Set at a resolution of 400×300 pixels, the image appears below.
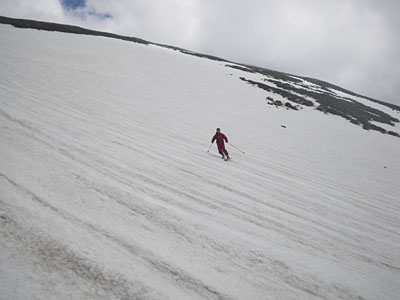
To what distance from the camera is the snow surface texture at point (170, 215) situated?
1830 millimetres

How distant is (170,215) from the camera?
277 centimetres

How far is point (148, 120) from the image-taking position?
8062 mm

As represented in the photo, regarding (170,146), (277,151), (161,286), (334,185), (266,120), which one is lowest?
(161,286)

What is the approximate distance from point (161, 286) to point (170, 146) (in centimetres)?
439

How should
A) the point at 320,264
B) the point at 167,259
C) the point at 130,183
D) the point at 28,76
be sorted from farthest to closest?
the point at 28,76, the point at 130,183, the point at 320,264, the point at 167,259

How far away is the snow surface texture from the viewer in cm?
183

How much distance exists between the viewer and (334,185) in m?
5.47

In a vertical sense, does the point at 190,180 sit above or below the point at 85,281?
above

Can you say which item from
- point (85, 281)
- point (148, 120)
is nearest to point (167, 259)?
point (85, 281)

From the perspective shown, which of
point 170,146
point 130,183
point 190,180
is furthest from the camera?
point 170,146

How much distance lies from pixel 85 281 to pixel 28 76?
11262 mm

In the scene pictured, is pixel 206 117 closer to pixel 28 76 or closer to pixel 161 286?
pixel 28 76

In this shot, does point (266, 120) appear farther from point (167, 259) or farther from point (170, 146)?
point (167, 259)

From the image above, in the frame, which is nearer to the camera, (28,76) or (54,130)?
(54,130)
